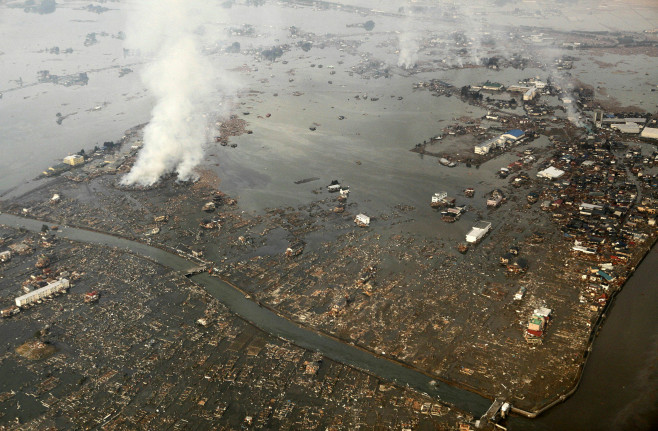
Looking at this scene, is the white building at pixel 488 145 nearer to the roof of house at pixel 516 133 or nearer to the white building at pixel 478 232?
the roof of house at pixel 516 133

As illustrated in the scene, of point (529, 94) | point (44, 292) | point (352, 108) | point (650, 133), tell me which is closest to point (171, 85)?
point (352, 108)

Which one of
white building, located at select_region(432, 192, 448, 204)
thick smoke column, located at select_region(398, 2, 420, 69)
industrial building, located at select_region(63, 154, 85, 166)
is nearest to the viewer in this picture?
white building, located at select_region(432, 192, 448, 204)

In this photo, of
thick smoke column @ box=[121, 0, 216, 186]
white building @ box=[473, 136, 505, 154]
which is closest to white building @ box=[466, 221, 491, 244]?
white building @ box=[473, 136, 505, 154]

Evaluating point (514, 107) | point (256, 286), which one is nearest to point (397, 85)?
point (514, 107)

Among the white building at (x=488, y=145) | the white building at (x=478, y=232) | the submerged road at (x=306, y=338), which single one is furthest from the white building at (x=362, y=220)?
the white building at (x=488, y=145)

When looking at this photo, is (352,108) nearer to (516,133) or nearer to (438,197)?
(516,133)

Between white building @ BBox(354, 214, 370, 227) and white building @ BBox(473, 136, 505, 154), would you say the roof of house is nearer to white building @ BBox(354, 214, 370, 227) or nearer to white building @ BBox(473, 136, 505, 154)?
white building @ BBox(473, 136, 505, 154)

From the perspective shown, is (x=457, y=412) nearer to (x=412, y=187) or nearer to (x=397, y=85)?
(x=412, y=187)
